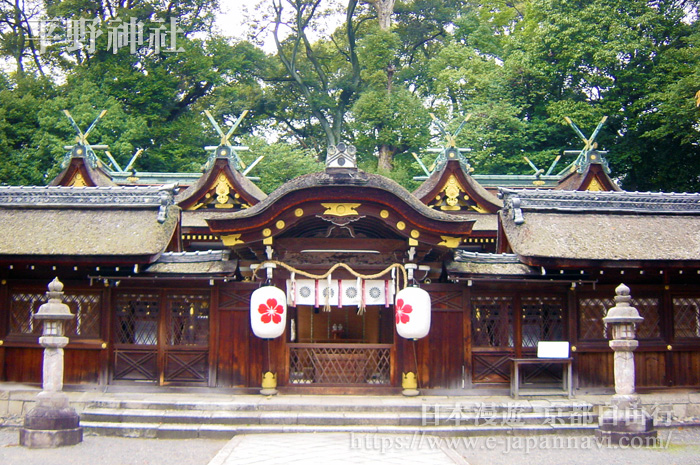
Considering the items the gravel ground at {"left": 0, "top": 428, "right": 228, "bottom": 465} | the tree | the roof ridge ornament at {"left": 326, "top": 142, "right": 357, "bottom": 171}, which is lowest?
the gravel ground at {"left": 0, "top": 428, "right": 228, "bottom": 465}

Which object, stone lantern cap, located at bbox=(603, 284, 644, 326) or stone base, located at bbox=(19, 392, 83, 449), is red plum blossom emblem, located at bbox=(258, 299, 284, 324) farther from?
stone lantern cap, located at bbox=(603, 284, 644, 326)

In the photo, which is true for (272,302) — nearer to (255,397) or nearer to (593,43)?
(255,397)

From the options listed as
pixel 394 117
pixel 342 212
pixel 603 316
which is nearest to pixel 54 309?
pixel 342 212

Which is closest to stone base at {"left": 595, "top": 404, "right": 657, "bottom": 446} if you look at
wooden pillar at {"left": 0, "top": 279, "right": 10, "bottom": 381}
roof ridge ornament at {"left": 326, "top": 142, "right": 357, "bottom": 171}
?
roof ridge ornament at {"left": 326, "top": 142, "right": 357, "bottom": 171}

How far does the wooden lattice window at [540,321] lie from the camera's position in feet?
41.1

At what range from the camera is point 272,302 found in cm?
1148

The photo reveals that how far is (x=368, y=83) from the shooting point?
40375 mm

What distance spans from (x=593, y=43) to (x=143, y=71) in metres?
26.2

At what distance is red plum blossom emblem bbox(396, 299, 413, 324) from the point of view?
11445mm

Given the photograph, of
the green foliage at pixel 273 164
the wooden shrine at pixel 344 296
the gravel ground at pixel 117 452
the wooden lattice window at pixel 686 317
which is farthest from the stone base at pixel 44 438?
the green foliage at pixel 273 164

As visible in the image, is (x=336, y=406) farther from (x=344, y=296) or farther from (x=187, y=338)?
(x=187, y=338)

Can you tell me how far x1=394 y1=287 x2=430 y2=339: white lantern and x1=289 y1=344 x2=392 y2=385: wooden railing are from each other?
920 mm

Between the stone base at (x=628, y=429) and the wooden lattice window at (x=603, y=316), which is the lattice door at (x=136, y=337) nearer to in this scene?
the stone base at (x=628, y=429)

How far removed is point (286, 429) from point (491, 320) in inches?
194
